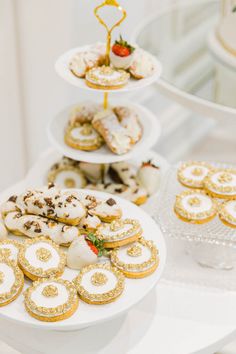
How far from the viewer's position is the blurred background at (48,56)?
6.27ft

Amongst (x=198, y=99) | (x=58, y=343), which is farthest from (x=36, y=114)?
(x=58, y=343)

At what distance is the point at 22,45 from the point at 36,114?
0.24 m

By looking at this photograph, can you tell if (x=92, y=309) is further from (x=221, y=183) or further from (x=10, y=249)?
(x=221, y=183)

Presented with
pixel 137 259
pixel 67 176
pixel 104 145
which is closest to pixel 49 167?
pixel 67 176

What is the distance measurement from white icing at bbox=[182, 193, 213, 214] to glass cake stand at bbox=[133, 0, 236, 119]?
9.4 inches

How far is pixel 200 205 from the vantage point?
1482 mm

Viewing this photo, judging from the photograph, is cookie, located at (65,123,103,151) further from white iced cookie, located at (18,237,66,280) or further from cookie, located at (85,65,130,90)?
white iced cookie, located at (18,237,66,280)

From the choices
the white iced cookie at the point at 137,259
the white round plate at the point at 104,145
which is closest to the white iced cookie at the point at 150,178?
the white round plate at the point at 104,145

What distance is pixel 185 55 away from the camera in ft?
6.63

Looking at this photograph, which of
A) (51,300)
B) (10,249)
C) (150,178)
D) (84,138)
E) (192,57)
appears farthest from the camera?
(192,57)

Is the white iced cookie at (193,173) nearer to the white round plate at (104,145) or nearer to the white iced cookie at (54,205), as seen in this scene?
the white round plate at (104,145)

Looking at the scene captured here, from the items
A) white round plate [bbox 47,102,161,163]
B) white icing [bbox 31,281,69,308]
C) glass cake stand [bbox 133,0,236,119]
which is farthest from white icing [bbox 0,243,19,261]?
glass cake stand [bbox 133,0,236,119]

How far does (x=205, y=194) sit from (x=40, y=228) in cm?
42

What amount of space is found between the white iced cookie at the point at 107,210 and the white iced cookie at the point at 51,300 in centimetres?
21
